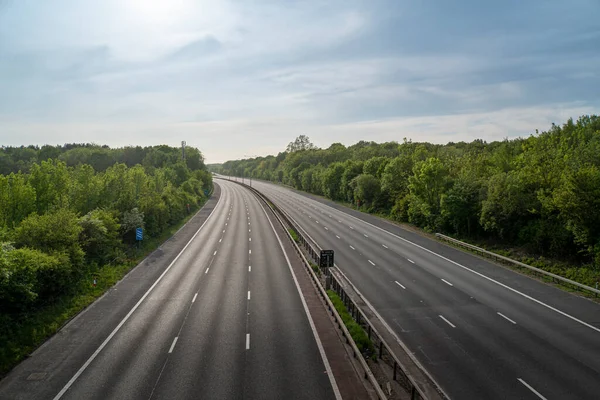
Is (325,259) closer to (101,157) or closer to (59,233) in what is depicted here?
(59,233)

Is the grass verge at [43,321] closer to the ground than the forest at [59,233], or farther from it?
closer to the ground

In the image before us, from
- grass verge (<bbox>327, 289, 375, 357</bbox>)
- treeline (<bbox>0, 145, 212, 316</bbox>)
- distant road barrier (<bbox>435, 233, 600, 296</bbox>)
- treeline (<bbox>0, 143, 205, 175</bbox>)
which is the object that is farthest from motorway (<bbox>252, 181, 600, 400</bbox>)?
treeline (<bbox>0, 143, 205, 175</bbox>)

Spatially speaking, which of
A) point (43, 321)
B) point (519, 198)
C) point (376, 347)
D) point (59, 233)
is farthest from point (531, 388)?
point (59, 233)

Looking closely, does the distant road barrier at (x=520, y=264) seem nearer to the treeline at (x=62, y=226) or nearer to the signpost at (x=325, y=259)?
the signpost at (x=325, y=259)

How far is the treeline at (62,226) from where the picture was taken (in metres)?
20.7

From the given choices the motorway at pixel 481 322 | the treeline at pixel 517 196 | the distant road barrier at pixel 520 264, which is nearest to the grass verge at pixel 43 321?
the motorway at pixel 481 322

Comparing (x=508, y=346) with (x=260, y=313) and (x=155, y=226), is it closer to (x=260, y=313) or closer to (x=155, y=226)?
(x=260, y=313)

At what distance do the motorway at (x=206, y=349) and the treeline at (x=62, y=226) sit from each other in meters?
3.36

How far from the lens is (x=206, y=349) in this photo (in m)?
17.6

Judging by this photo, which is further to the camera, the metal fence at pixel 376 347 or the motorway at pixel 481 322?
the motorway at pixel 481 322

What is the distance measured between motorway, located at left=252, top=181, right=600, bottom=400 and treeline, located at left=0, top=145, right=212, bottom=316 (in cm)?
1920

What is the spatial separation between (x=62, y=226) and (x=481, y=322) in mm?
27557

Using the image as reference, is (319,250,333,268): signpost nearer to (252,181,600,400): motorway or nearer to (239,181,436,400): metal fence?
(239,181,436,400): metal fence

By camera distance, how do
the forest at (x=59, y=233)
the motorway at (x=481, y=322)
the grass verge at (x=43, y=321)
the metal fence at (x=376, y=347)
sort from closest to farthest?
the metal fence at (x=376, y=347)
the motorway at (x=481, y=322)
the grass verge at (x=43, y=321)
the forest at (x=59, y=233)
